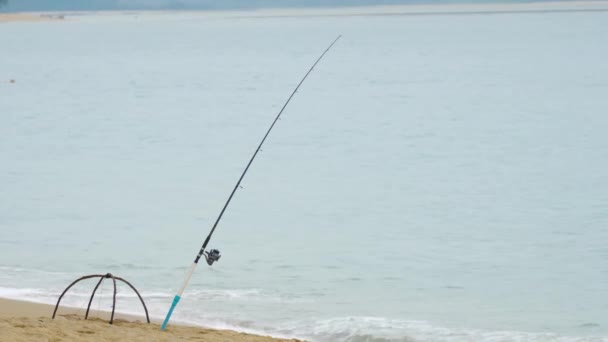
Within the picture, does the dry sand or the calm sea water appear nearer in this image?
the dry sand

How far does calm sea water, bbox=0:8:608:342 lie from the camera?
7043 mm

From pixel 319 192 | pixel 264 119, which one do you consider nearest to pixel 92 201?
pixel 319 192

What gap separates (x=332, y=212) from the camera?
10094 millimetres

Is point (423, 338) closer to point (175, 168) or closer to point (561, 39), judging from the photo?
point (175, 168)

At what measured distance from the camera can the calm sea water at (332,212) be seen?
23.1 ft

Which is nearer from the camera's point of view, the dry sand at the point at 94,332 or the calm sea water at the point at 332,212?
the dry sand at the point at 94,332

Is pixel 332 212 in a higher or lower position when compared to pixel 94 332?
higher

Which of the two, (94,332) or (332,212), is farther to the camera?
(332,212)

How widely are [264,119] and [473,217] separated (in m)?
10.1

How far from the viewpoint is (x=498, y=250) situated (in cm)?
862

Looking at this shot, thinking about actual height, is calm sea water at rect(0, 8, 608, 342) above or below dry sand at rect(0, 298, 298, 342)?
above

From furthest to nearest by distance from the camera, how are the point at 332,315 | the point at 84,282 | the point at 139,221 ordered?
the point at 139,221, the point at 84,282, the point at 332,315

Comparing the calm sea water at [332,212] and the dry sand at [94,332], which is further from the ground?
the calm sea water at [332,212]

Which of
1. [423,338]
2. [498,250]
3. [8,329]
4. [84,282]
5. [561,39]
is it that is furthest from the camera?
[561,39]
